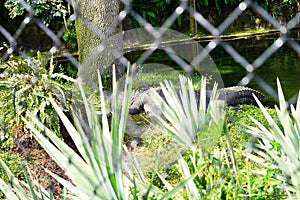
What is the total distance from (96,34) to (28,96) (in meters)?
1.10

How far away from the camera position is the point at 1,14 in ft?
27.4

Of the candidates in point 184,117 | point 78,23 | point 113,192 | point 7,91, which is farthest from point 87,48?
point 113,192

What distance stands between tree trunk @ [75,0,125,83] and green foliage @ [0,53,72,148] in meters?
0.74

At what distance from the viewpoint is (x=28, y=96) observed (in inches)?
116

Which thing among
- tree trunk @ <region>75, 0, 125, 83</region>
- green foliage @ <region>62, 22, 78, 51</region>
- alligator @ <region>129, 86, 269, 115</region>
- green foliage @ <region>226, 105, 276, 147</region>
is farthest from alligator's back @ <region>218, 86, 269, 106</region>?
green foliage @ <region>62, 22, 78, 51</region>

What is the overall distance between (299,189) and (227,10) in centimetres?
864

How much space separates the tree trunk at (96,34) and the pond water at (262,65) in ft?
4.95

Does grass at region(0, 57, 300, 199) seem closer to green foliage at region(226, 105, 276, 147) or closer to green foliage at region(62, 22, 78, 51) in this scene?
green foliage at region(226, 105, 276, 147)

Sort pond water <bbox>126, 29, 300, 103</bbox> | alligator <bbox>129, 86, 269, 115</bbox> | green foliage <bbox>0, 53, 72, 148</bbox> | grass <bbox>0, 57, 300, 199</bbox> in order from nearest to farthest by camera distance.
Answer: grass <bbox>0, 57, 300, 199</bbox> < green foliage <bbox>0, 53, 72, 148</bbox> < alligator <bbox>129, 86, 269, 115</bbox> < pond water <bbox>126, 29, 300, 103</bbox>

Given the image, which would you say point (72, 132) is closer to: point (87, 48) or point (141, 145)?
point (141, 145)

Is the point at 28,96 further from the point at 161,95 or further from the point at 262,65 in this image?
the point at 262,65

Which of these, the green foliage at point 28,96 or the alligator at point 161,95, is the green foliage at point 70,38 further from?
the green foliage at point 28,96

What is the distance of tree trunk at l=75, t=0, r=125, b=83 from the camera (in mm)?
3803

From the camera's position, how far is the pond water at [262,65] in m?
4.87
